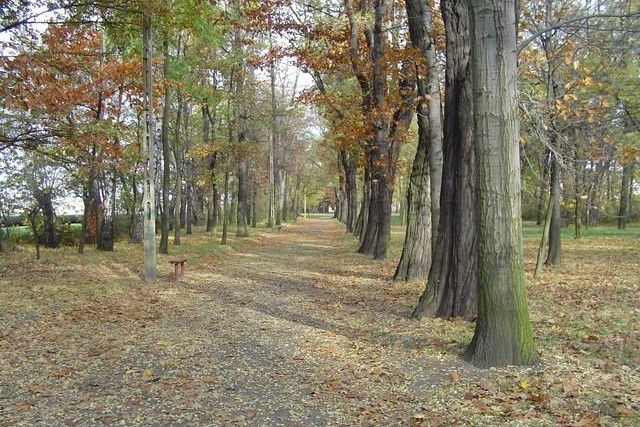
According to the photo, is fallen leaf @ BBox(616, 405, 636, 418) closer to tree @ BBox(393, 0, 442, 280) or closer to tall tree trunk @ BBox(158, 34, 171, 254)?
tree @ BBox(393, 0, 442, 280)

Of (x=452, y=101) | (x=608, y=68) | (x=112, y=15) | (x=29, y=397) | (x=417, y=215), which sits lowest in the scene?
(x=29, y=397)

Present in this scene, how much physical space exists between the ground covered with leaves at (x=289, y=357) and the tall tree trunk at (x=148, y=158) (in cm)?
65

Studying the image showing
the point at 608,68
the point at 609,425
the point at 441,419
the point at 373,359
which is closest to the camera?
the point at 609,425

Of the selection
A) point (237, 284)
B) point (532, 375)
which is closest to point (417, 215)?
point (237, 284)

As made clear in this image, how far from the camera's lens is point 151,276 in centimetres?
1209

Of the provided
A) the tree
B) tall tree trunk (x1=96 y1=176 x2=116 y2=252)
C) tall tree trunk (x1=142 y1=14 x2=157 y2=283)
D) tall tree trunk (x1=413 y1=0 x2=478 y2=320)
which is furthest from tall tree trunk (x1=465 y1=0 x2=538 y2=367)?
tall tree trunk (x1=96 y1=176 x2=116 y2=252)

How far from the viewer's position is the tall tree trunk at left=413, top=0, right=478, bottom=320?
7887 mm

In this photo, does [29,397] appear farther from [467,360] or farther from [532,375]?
[532,375]

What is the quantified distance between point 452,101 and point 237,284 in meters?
6.88

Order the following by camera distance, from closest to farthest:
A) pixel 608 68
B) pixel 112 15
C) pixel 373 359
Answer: pixel 373 359 < pixel 608 68 < pixel 112 15

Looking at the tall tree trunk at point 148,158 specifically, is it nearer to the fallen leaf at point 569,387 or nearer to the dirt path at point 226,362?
the dirt path at point 226,362

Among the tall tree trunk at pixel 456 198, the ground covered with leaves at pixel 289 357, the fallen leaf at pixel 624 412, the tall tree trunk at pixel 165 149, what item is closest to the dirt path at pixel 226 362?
the ground covered with leaves at pixel 289 357

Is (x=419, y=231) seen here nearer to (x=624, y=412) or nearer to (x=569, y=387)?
(x=569, y=387)

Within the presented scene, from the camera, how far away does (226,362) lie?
634 centimetres
